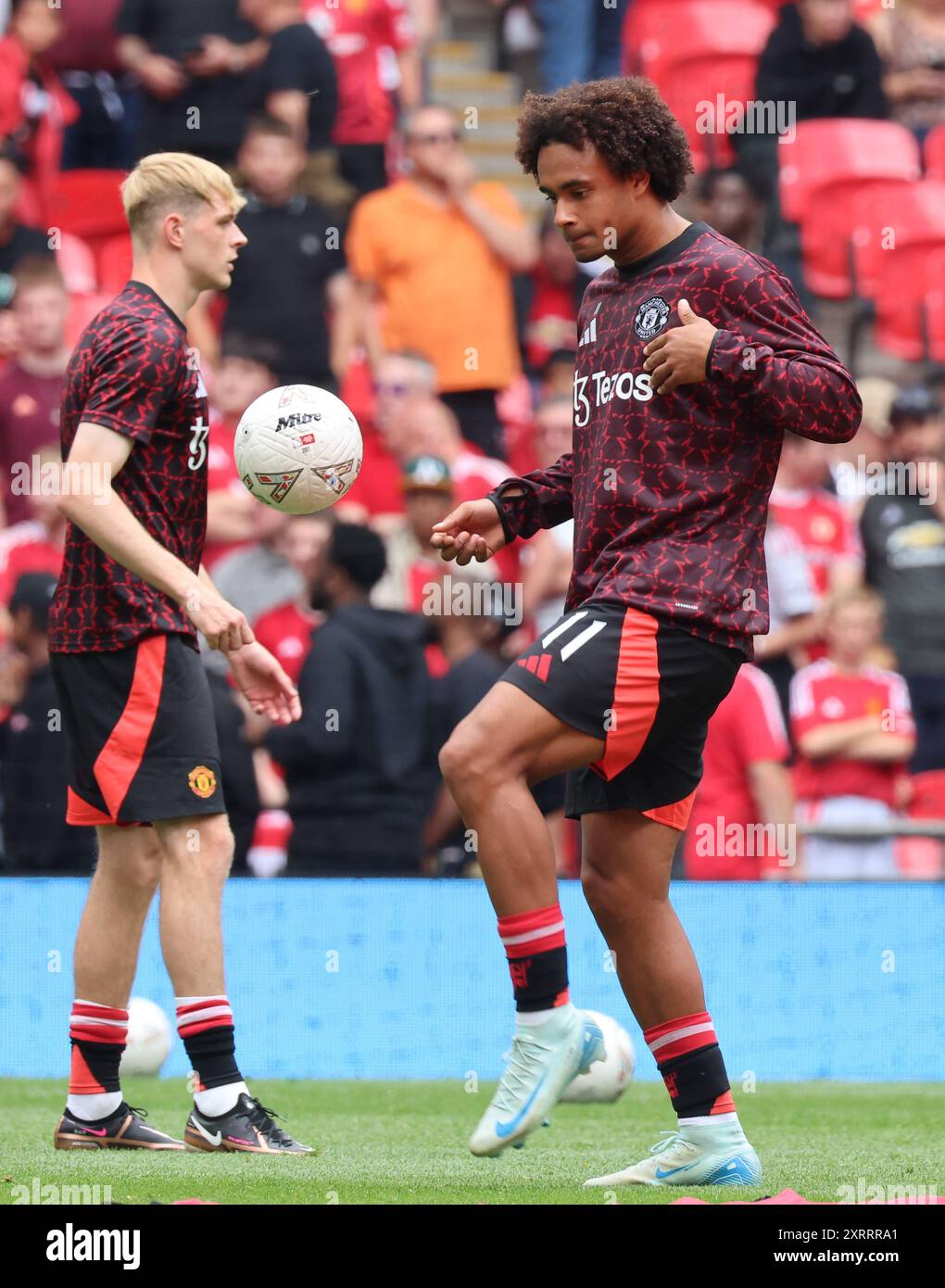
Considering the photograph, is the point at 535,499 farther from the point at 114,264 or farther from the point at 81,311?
the point at 114,264

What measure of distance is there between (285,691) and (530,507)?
791 millimetres

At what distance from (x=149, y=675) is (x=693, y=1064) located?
1.73 meters

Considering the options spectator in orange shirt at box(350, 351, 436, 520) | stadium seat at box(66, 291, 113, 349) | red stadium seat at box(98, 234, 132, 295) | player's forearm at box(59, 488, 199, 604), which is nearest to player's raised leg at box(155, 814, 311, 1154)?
player's forearm at box(59, 488, 199, 604)

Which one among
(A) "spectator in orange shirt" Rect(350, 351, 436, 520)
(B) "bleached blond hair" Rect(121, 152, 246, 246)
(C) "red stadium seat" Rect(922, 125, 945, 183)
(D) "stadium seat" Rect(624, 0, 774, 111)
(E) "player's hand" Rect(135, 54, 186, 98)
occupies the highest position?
(D) "stadium seat" Rect(624, 0, 774, 111)

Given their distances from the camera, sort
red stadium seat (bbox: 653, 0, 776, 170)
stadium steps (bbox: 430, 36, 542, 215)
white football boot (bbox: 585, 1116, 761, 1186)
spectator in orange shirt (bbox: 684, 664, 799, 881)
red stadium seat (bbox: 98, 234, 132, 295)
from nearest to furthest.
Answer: white football boot (bbox: 585, 1116, 761, 1186), spectator in orange shirt (bbox: 684, 664, 799, 881), red stadium seat (bbox: 98, 234, 132, 295), red stadium seat (bbox: 653, 0, 776, 170), stadium steps (bbox: 430, 36, 542, 215)

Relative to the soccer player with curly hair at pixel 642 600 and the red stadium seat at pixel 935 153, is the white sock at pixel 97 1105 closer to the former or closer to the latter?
the soccer player with curly hair at pixel 642 600

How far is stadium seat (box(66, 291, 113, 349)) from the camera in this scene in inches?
431

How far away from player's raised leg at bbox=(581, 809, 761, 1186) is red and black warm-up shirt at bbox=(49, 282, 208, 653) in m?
1.43

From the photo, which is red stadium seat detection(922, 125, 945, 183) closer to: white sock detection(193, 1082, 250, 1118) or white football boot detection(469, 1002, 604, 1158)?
white sock detection(193, 1082, 250, 1118)

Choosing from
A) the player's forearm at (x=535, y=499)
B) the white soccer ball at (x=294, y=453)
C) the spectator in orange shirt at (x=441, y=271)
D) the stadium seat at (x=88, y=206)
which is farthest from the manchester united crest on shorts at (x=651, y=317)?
the stadium seat at (x=88, y=206)

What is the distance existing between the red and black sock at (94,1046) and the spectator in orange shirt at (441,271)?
6.34 metres

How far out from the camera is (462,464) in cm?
1070

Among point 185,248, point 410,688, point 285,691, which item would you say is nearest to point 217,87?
point 410,688

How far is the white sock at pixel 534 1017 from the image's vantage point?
423 centimetres
